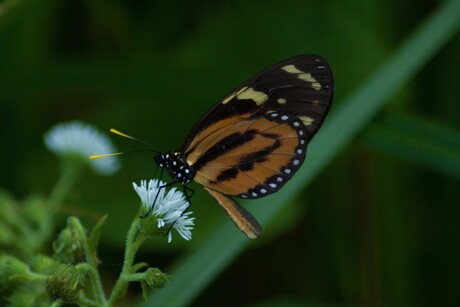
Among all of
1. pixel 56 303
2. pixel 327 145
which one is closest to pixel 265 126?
pixel 327 145

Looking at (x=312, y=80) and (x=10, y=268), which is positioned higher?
(x=312, y=80)

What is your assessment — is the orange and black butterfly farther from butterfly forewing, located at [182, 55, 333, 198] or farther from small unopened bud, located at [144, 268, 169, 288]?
small unopened bud, located at [144, 268, 169, 288]

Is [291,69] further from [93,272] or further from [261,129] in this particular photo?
[93,272]

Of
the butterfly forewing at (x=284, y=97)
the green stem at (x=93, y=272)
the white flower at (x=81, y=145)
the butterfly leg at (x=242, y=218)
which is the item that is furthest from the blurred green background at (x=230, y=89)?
the green stem at (x=93, y=272)

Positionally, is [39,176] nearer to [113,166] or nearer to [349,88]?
[113,166]

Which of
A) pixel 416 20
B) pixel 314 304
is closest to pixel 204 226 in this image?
pixel 314 304

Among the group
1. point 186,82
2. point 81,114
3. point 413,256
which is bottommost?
point 413,256

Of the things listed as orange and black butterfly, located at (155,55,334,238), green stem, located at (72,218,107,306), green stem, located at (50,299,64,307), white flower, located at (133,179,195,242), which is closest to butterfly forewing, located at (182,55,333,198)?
orange and black butterfly, located at (155,55,334,238)
